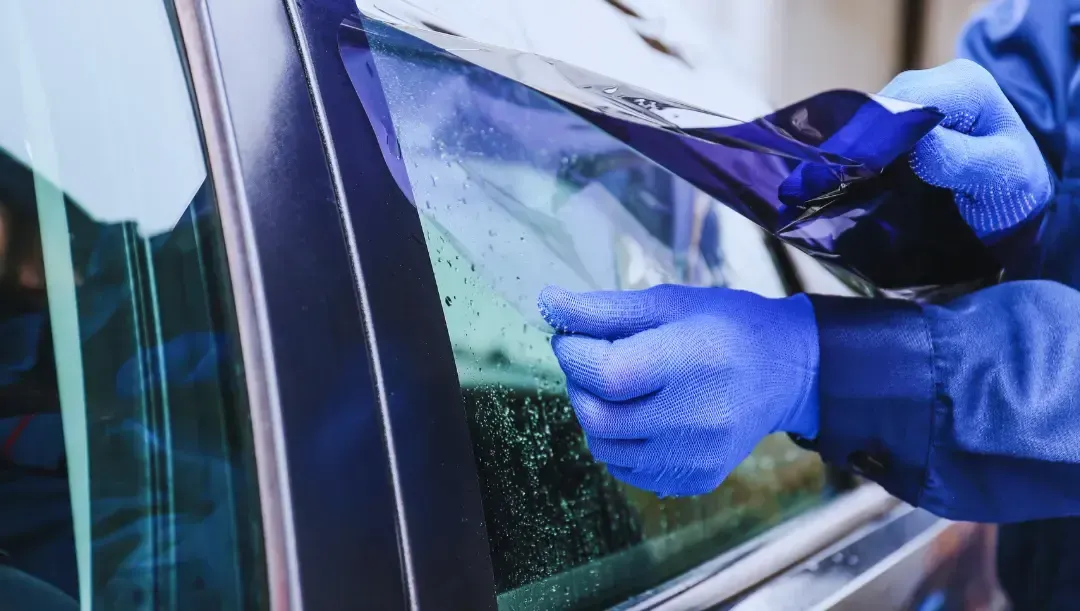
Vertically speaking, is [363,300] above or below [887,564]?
above

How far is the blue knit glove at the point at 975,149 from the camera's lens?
82cm

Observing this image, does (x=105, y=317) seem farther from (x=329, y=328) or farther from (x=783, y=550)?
(x=783, y=550)

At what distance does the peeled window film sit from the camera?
76 cm

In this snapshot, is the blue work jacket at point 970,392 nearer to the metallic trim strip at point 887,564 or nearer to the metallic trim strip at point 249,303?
the metallic trim strip at point 887,564

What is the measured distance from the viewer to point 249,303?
59 centimetres

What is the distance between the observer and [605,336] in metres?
0.82

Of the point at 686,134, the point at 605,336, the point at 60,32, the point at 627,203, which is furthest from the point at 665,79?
the point at 60,32

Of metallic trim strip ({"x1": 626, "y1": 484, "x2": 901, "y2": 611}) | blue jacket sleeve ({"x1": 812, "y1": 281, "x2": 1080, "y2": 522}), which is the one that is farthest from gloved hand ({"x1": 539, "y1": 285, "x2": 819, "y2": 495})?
metallic trim strip ({"x1": 626, "y1": 484, "x2": 901, "y2": 611})

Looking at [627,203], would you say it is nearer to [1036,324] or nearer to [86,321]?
[1036,324]

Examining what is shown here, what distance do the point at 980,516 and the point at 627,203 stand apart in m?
0.79

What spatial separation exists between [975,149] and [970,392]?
0.31 meters

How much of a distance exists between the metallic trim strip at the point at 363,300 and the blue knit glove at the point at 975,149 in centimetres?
64

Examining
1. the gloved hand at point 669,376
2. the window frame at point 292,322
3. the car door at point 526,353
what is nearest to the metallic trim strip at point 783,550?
the car door at point 526,353

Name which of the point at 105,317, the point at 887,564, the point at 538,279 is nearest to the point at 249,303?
the point at 105,317
